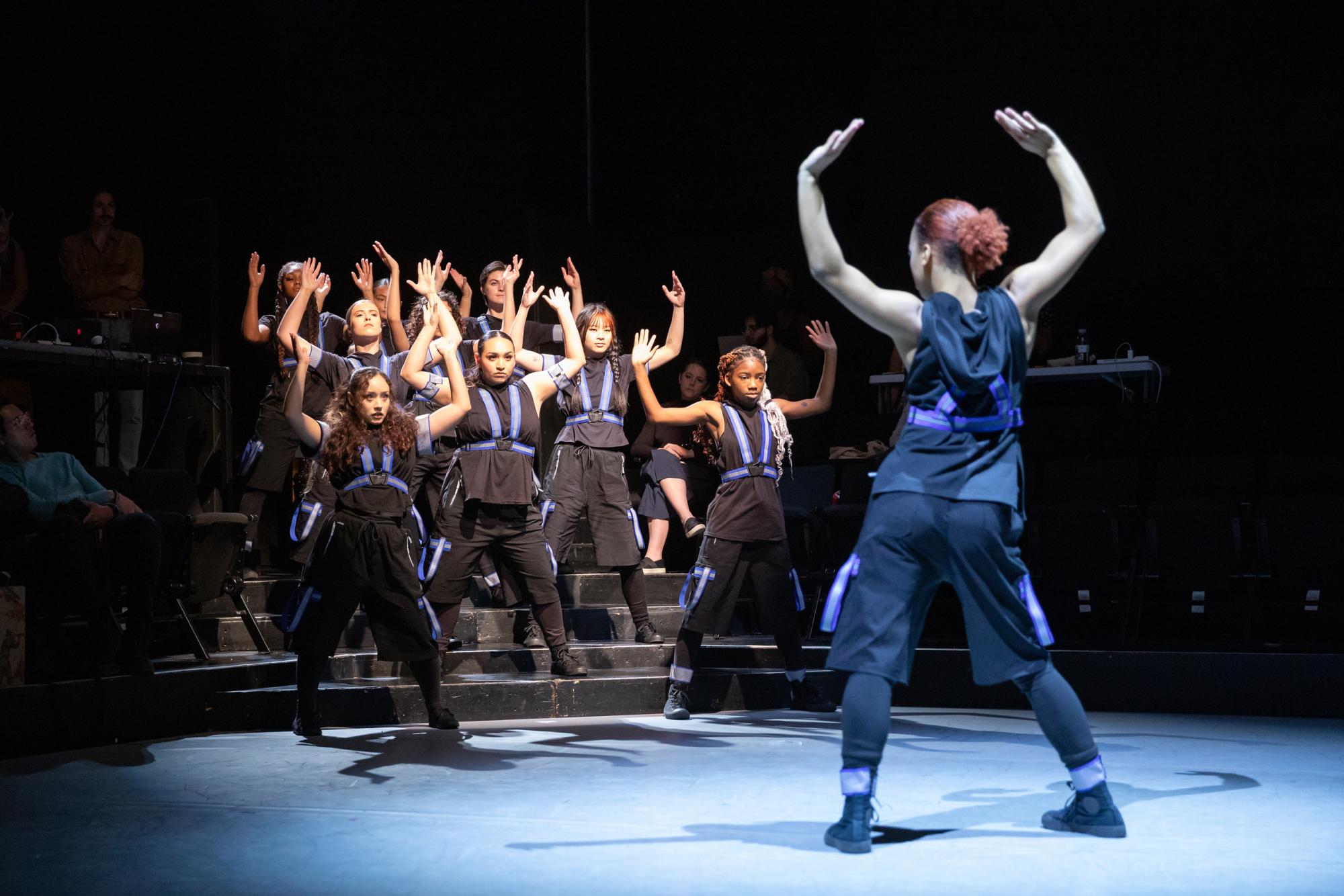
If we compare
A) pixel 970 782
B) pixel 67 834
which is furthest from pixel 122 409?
pixel 970 782

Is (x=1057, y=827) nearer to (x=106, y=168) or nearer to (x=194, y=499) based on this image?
(x=194, y=499)

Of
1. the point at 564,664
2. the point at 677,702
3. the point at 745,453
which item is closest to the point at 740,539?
the point at 745,453

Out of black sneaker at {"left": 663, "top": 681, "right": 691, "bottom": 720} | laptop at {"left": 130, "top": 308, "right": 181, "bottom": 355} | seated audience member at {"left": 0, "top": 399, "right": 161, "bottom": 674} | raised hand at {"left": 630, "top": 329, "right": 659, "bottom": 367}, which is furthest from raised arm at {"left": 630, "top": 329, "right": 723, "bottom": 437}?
laptop at {"left": 130, "top": 308, "right": 181, "bottom": 355}

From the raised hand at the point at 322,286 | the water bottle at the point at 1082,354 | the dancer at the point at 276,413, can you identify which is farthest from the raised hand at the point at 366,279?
the water bottle at the point at 1082,354

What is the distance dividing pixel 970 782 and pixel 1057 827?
78 cm

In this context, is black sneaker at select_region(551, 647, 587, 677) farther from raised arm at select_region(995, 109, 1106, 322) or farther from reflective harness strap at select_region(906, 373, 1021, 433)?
raised arm at select_region(995, 109, 1106, 322)

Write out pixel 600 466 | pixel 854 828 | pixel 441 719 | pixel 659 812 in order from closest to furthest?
pixel 854 828
pixel 659 812
pixel 441 719
pixel 600 466

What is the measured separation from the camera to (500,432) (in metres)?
6.29

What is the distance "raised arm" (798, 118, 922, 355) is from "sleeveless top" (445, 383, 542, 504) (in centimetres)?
302

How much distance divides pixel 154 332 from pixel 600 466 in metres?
2.55

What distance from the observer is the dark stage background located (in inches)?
344

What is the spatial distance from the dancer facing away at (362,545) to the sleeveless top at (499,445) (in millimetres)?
692

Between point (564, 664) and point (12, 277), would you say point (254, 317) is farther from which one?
point (564, 664)

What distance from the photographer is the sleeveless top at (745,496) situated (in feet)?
19.5
